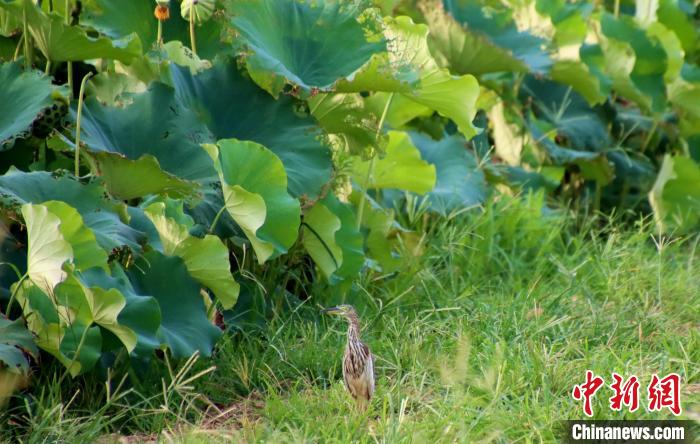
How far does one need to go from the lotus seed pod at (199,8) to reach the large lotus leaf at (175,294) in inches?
32.1

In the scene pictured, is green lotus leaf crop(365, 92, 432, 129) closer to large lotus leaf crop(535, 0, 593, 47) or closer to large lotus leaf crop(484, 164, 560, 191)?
large lotus leaf crop(484, 164, 560, 191)

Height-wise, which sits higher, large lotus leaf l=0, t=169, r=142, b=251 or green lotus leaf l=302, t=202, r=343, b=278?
large lotus leaf l=0, t=169, r=142, b=251

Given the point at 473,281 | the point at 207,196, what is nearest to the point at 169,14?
the point at 207,196

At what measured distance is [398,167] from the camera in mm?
4152

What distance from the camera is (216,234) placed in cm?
349

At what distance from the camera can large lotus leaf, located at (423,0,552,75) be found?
454 cm

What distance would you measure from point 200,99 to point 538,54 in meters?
1.81

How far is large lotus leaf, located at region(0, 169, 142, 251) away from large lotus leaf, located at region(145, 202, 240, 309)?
84mm

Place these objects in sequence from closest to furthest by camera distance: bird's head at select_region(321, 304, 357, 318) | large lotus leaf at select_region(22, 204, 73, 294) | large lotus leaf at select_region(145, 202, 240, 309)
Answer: large lotus leaf at select_region(22, 204, 73, 294) → large lotus leaf at select_region(145, 202, 240, 309) → bird's head at select_region(321, 304, 357, 318)

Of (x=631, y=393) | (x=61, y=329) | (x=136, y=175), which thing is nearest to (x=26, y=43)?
(x=136, y=175)

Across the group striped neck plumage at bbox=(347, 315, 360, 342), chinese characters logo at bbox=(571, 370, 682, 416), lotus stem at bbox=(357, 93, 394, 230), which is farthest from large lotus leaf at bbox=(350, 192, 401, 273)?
chinese characters logo at bbox=(571, 370, 682, 416)

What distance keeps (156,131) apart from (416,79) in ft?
2.71

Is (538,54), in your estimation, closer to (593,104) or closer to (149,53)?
(593,104)

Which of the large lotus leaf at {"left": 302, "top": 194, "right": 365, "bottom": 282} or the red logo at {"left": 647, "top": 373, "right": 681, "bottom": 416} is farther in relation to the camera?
the large lotus leaf at {"left": 302, "top": 194, "right": 365, "bottom": 282}
